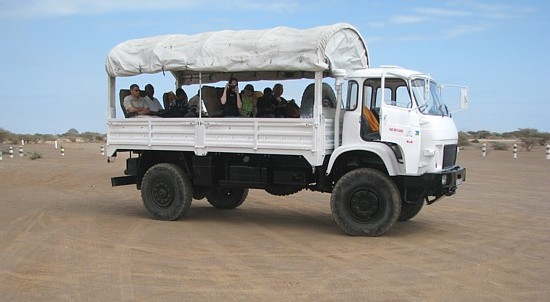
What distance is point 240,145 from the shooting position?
1155cm

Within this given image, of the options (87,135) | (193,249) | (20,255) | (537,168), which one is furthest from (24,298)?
(87,135)

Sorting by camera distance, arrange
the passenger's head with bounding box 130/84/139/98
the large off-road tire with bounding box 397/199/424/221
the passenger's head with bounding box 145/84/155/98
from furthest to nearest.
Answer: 1. the passenger's head with bounding box 145/84/155/98
2. the passenger's head with bounding box 130/84/139/98
3. the large off-road tire with bounding box 397/199/424/221

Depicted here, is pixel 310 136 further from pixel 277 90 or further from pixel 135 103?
pixel 135 103

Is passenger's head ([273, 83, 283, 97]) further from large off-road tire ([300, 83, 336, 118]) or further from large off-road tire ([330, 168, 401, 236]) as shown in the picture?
large off-road tire ([330, 168, 401, 236])

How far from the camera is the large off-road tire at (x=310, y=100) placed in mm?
11422

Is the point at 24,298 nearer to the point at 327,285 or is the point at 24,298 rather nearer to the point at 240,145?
the point at 327,285

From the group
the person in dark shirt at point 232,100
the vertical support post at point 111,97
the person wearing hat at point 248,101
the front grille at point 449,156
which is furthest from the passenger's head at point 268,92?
the front grille at point 449,156

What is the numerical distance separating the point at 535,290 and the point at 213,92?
7.49 meters

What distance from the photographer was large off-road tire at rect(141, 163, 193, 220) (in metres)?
12.4

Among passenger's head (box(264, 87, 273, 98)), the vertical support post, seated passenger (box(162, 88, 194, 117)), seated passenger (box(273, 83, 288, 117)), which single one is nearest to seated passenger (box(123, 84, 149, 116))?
the vertical support post

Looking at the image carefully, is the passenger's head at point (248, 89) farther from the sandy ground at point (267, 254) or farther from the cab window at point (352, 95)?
the sandy ground at point (267, 254)

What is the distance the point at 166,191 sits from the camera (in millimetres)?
12648

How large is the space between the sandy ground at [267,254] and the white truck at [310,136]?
26.6 inches

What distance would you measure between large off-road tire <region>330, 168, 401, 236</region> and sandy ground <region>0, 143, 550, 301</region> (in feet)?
0.74
